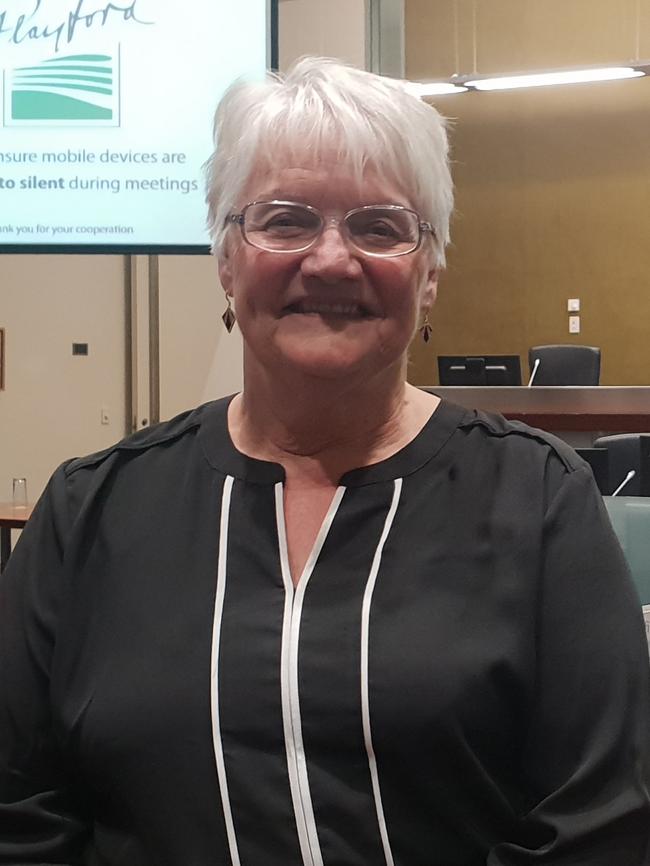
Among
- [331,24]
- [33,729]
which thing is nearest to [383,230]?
[33,729]

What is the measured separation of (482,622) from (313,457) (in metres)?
0.28

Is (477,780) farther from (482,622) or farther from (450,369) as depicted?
(450,369)

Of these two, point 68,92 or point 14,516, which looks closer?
point 68,92

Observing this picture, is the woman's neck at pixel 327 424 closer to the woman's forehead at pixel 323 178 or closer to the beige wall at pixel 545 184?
the woman's forehead at pixel 323 178

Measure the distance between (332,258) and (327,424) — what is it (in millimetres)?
204

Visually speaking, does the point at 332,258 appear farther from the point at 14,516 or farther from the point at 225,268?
the point at 14,516

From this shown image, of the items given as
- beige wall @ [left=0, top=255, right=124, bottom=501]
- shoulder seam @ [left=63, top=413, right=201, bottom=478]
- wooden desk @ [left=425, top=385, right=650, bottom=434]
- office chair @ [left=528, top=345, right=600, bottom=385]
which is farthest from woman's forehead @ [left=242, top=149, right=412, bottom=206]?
office chair @ [left=528, top=345, right=600, bottom=385]

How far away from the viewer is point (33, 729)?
1.18 m

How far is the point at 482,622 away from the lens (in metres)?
1.10

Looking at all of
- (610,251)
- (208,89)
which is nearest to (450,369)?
(208,89)

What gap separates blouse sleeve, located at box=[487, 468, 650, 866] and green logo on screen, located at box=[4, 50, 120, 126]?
57.1 inches

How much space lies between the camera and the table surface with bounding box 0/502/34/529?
331cm

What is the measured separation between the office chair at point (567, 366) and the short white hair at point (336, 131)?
5.09 metres

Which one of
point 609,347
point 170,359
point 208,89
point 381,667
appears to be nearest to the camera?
point 381,667
